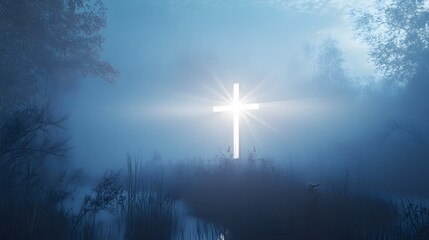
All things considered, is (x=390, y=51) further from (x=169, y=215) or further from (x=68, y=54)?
(x=169, y=215)

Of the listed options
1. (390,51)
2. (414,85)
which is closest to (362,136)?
(414,85)

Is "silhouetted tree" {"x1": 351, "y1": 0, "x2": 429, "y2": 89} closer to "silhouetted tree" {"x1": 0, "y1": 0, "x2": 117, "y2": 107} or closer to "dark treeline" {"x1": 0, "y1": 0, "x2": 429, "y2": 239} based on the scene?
"dark treeline" {"x1": 0, "y1": 0, "x2": 429, "y2": 239}

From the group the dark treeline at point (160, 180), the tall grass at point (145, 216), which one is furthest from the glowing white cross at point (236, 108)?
the tall grass at point (145, 216)

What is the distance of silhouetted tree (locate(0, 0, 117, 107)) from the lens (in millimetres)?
14641

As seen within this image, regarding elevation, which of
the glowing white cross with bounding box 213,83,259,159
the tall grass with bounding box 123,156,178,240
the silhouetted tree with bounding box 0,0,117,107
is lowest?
the tall grass with bounding box 123,156,178,240

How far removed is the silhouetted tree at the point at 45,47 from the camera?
48.0 ft

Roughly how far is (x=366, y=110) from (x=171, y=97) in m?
25.8

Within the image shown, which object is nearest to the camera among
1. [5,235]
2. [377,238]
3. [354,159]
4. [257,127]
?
[5,235]

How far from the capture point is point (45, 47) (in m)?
17.6

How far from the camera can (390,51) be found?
2664cm

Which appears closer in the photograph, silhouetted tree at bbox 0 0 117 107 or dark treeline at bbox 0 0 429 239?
dark treeline at bbox 0 0 429 239

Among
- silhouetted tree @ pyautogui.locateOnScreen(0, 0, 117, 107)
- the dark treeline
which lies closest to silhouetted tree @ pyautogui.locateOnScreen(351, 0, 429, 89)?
the dark treeline

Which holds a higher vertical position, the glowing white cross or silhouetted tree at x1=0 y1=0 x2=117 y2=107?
silhouetted tree at x1=0 y1=0 x2=117 y2=107

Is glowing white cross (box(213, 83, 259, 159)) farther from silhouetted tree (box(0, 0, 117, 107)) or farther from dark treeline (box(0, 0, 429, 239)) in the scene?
silhouetted tree (box(0, 0, 117, 107))
